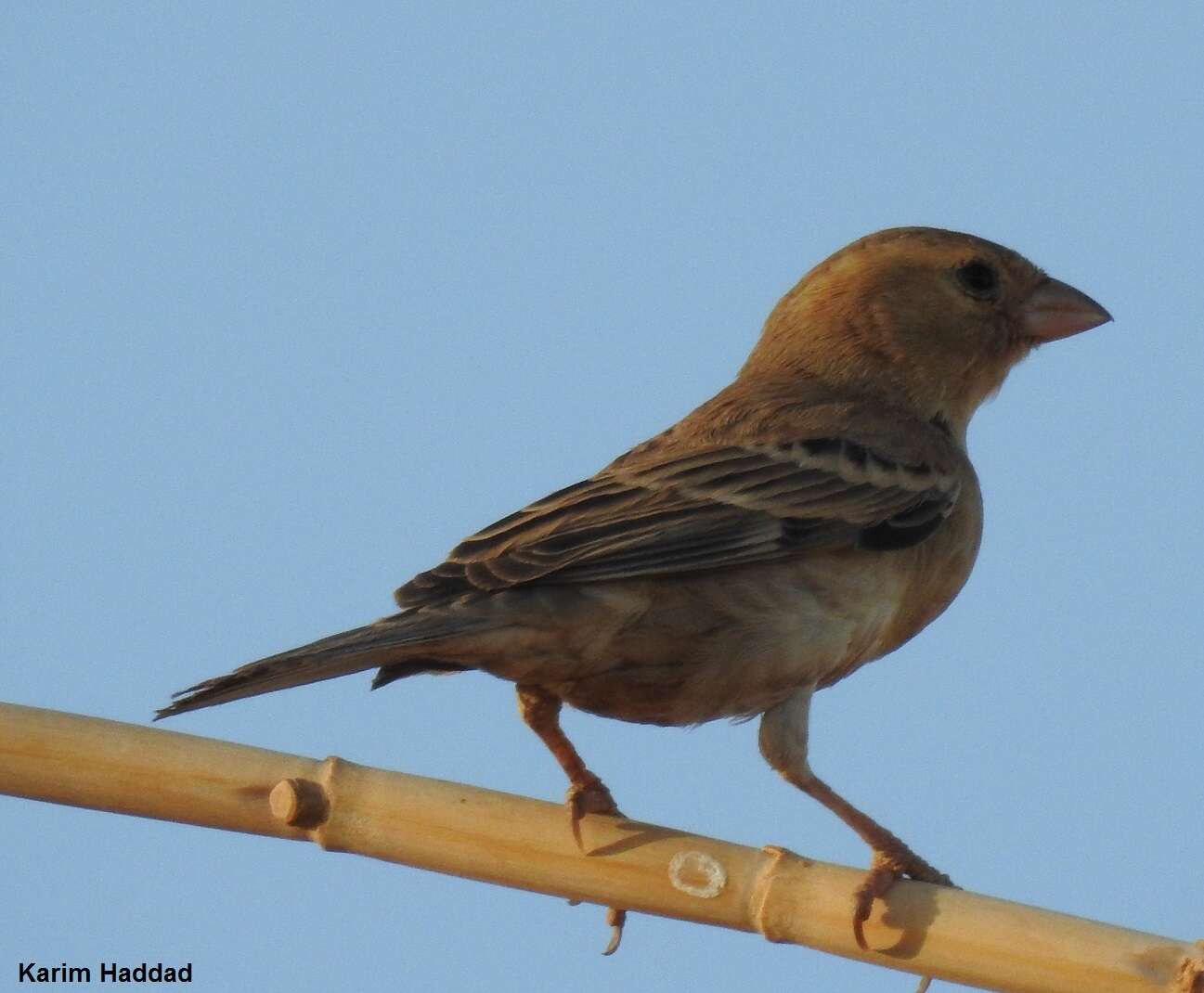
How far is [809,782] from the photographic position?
254 inches

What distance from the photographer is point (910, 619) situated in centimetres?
716

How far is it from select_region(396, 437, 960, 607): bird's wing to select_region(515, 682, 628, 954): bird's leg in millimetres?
491

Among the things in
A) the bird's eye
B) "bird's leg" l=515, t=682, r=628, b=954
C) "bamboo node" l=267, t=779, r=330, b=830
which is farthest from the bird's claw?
the bird's eye

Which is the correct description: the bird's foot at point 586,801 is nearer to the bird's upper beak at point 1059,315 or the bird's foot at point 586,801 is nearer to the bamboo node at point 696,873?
the bamboo node at point 696,873

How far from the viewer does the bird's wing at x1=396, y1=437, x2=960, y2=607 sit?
20.4 feet

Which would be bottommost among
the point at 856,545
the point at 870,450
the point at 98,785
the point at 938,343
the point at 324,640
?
the point at 98,785

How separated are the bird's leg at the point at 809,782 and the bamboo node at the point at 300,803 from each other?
1858 mm

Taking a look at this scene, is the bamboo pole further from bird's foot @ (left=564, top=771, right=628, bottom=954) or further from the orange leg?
the orange leg

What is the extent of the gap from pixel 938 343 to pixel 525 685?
2708mm

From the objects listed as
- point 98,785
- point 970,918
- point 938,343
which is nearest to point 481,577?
point 98,785


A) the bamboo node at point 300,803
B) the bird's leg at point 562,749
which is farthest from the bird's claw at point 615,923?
the bamboo node at point 300,803

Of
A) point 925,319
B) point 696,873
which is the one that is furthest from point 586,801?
point 925,319

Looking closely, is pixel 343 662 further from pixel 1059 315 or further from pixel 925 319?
pixel 1059 315

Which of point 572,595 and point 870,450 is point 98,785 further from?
point 870,450
